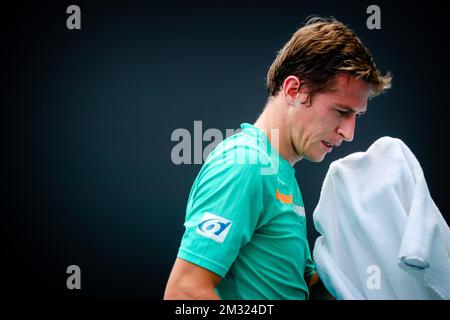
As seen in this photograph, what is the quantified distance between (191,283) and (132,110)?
136 centimetres

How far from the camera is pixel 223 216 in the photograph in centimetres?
70

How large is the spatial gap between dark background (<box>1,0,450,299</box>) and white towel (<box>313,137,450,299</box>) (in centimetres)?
99

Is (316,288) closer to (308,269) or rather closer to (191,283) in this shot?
(308,269)

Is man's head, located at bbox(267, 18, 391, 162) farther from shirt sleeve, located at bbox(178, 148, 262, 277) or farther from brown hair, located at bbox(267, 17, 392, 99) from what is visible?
shirt sleeve, located at bbox(178, 148, 262, 277)

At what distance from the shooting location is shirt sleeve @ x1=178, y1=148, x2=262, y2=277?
0.70 metres

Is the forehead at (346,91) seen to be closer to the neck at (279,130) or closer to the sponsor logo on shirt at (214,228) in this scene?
the neck at (279,130)

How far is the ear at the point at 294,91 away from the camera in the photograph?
891 mm

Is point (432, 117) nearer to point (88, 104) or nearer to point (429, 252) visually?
point (429, 252)

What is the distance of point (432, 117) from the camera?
188 cm

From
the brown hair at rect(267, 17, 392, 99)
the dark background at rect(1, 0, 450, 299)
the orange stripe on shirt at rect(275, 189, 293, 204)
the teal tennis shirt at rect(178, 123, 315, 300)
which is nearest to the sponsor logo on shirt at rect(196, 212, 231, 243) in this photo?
the teal tennis shirt at rect(178, 123, 315, 300)

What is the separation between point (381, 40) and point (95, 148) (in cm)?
132

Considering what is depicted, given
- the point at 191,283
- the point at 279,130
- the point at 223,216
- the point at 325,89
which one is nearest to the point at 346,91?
the point at 325,89

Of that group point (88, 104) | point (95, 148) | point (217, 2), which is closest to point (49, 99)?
point (88, 104)

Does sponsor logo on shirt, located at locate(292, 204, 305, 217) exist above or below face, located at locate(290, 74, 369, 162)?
below
